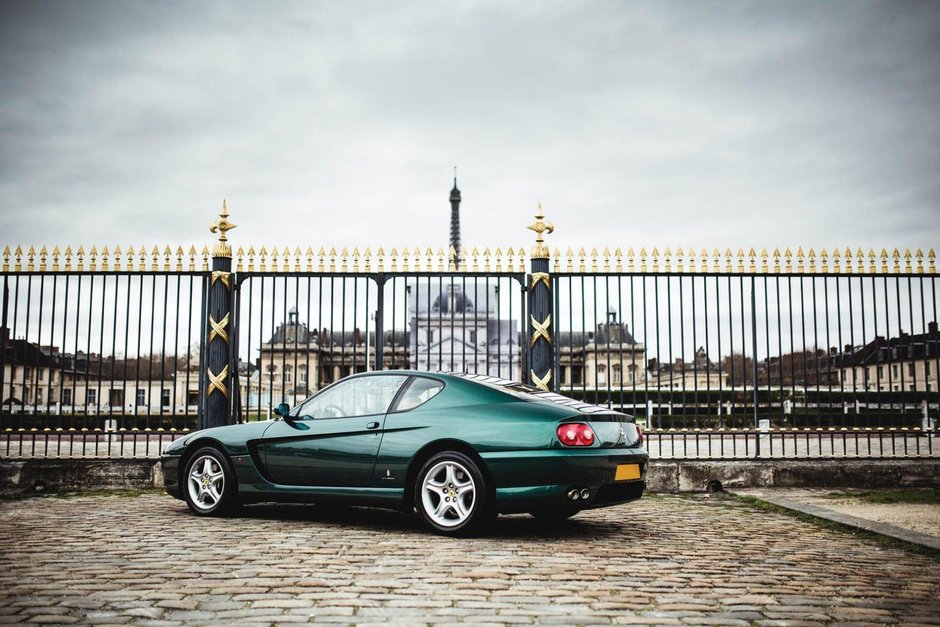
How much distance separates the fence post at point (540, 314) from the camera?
10727 millimetres

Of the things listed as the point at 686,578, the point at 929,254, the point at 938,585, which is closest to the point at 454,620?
the point at 686,578

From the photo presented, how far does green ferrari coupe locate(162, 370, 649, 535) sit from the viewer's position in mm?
6035

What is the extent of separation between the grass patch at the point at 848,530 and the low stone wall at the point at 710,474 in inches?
43.4

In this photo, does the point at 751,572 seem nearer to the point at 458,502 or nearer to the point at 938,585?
the point at 938,585

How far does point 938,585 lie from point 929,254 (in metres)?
7.48

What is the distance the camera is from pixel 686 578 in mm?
4723

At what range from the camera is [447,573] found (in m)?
4.77

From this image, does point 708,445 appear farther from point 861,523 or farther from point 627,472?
point 627,472

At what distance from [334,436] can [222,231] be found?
5.42 meters

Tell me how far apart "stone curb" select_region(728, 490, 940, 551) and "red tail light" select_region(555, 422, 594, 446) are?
2.39 meters

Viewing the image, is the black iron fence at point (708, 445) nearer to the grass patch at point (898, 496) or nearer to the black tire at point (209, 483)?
the grass patch at point (898, 496)

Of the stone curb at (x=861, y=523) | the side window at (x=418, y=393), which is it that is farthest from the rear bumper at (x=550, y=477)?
the stone curb at (x=861, y=523)

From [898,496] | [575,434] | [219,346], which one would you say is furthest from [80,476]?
[898,496]

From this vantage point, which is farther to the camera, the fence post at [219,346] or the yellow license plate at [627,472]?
the fence post at [219,346]
